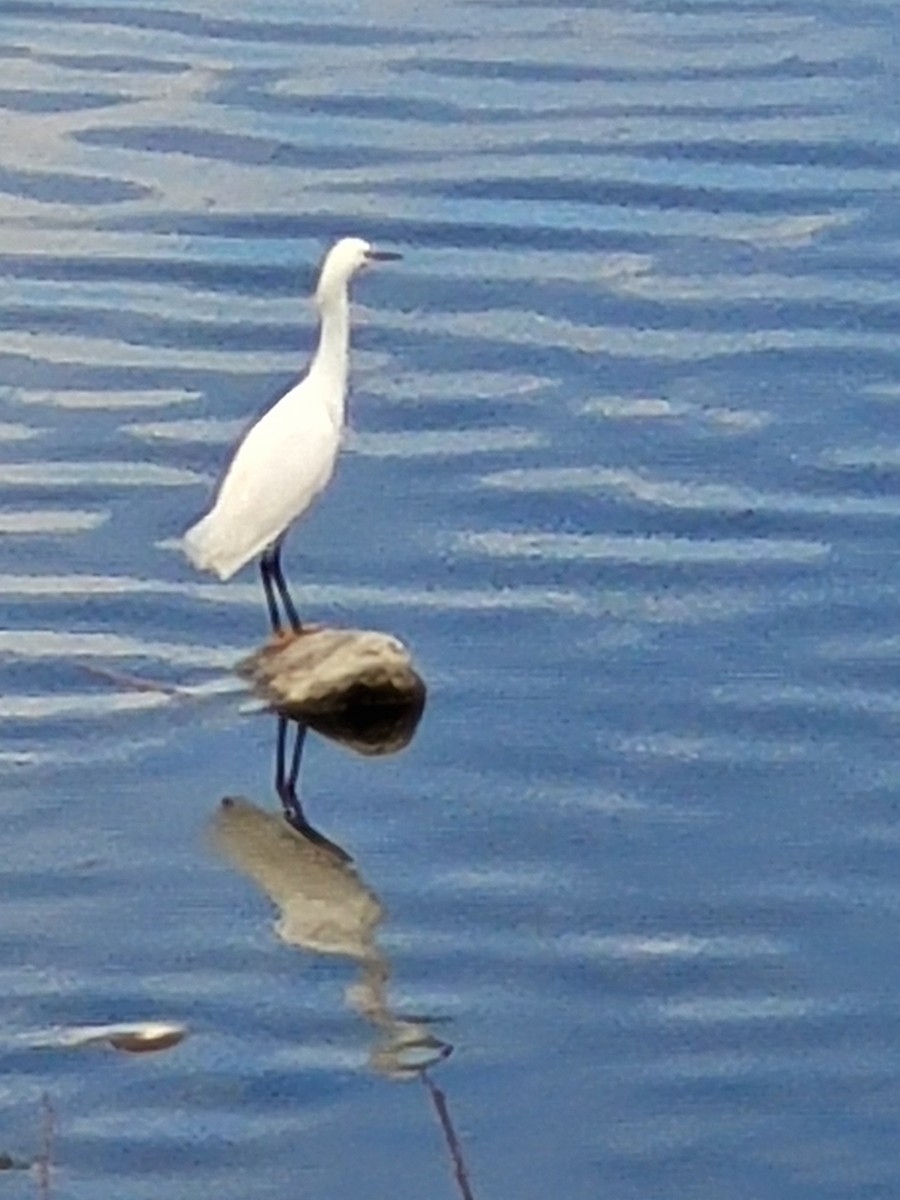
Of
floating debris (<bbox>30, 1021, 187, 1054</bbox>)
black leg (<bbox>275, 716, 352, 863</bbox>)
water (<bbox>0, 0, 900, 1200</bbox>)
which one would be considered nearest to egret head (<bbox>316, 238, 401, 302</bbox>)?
water (<bbox>0, 0, 900, 1200</bbox>)

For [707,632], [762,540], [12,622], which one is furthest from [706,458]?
[12,622]

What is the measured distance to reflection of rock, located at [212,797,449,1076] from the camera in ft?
27.2

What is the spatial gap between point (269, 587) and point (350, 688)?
2.42 feet

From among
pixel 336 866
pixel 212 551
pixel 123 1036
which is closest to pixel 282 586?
pixel 212 551

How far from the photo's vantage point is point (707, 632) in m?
10.7

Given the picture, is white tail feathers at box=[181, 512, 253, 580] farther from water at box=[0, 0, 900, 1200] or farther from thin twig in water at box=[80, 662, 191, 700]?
thin twig in water at box=[80, 662, 191, 700]

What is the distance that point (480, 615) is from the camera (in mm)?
10836

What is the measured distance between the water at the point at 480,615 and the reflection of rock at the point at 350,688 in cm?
10

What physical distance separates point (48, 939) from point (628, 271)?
19.2 feet

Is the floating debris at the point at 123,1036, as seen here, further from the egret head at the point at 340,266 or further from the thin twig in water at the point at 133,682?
the egret head at the point at 340,266

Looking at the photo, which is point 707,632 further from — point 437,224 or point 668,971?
point 437,224

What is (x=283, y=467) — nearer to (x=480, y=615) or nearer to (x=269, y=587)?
(x=269, y=587)

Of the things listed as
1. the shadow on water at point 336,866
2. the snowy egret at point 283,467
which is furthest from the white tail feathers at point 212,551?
the shadow on water at point 336,866

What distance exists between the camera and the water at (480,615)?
8086 mm
